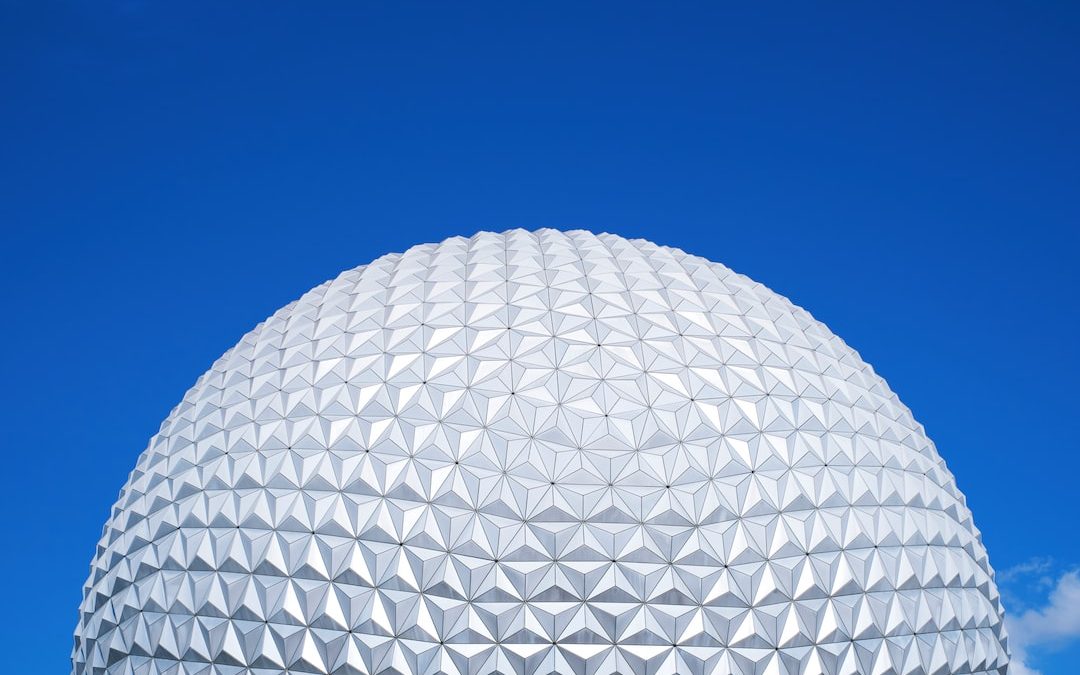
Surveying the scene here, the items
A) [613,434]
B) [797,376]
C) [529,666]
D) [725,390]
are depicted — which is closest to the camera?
[529,666]

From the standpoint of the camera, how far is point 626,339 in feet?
63.6

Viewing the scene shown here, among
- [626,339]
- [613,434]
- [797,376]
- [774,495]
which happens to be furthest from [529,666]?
[797,376]

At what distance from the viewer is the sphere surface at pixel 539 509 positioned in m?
16.3

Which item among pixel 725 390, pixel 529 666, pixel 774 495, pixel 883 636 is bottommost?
pixel 529 666

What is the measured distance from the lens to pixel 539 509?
16641 millimetres

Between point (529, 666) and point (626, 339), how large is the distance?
21.8 feet

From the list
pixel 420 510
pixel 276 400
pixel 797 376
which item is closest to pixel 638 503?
pixel 420 510

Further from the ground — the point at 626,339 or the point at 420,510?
the point at 626,339

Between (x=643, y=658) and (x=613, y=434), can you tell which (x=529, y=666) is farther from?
(x=613, y=434)

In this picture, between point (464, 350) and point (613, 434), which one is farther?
point (464, 350)

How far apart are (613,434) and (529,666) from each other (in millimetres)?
4271

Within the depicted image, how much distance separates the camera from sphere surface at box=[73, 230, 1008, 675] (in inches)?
642

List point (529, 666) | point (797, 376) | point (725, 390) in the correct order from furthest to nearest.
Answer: point (797, 376)
point (725, 390)
point (529, 666)

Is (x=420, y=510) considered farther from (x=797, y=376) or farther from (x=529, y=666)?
(x=797, y=376)
